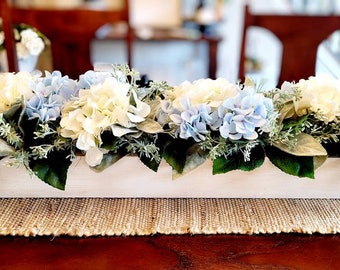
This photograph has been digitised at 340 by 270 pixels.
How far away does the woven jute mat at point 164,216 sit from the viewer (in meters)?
0.68

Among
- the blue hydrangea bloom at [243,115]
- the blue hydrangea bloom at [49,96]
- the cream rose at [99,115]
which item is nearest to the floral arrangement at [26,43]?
the blue hydrangea bloom at [49,96]

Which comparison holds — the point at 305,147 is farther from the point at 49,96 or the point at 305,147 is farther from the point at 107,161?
the point at 49,96

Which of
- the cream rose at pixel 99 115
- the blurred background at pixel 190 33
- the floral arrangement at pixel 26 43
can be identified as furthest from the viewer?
the blurred background at pixel 190 33

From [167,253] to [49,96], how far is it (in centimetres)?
32

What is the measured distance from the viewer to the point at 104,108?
26.0 inches

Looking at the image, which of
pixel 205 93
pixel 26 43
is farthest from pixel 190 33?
pixel 205 93

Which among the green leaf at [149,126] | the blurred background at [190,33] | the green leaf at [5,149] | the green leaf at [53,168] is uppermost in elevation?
the green leaf at [149,126]

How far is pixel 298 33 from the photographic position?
5.06 feet

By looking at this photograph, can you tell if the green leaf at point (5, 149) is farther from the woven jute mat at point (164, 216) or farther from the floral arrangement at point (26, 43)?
the floral arrangement at point (26, 43)

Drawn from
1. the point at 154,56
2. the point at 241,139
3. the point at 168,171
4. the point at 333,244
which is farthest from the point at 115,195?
the point at 154,56

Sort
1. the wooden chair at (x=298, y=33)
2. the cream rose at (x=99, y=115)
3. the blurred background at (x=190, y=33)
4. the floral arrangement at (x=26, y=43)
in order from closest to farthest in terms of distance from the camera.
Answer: the cream rose at (x=99, y=115)
the floral arrangement at (x=26, y=43)
the wooden chair at (x=298, y=33)
the blurred background at (x=190, y=33)

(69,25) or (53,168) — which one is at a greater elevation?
(69,25)

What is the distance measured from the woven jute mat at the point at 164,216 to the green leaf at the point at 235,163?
3.5 inches

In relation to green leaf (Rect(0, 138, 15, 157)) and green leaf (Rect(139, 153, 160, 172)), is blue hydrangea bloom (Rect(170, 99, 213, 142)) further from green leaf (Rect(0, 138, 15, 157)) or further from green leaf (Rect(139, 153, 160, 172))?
green leaf (Rect(0, 138, 15, 157))
